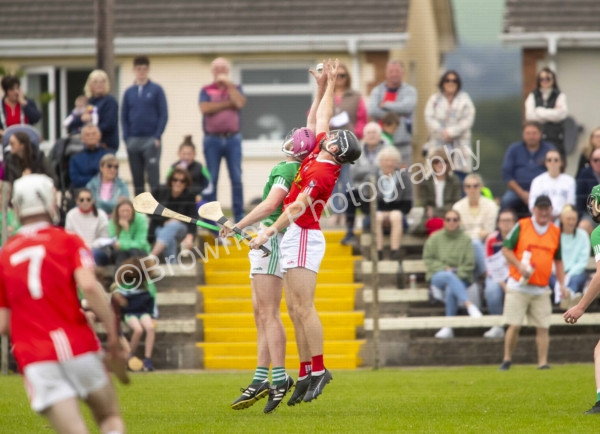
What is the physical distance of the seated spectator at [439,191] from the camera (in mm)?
14266

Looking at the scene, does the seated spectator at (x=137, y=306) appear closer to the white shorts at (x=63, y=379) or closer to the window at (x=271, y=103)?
the window at (x=271, y=103)

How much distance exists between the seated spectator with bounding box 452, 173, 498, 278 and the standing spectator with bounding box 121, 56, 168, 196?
4214 millimetres

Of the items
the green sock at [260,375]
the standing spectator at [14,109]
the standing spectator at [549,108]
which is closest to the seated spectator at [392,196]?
the standing spectator at [549,108]

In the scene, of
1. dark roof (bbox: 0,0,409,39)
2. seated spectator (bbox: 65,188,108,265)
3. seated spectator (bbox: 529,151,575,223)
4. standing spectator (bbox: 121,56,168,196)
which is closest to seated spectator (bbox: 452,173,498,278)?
seated spectator (bbox: 529,151,575,223)

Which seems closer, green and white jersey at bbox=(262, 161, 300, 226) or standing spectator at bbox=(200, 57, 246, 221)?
green and white jersey at bbox=(262, 161, 300, 226)

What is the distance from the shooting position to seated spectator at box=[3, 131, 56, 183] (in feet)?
43.5

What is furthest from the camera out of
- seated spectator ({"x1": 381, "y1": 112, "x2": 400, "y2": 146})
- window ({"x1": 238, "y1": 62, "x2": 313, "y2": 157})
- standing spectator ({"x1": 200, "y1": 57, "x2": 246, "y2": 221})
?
window ({"x1": 238, "y1": 62, "x2": 313, "y2": 157})

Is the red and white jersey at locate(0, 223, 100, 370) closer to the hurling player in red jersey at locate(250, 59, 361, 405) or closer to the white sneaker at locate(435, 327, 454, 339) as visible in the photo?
the hurling player in red jersey at locate(250, 59, 361, 405)

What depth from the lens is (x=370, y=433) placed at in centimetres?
729

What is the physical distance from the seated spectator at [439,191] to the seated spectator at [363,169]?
2.47 ft

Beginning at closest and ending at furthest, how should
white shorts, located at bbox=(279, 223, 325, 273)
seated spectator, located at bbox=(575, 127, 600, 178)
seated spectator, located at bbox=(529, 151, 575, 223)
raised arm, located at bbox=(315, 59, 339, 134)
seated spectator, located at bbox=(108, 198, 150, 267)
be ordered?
white shorts, located at bbox=(279, 223, 325, 273)
raised arm, located at bbox=(315, 59, 339, 134)
seated spectator, located at bbox=(108, 198, 150, 267)
seated spectator, located at bbox=(529, 151, 575, 223)
seated spectator, located at bbox=(575, 127, 600, 178)

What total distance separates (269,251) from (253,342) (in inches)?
204

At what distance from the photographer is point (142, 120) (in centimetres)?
1498

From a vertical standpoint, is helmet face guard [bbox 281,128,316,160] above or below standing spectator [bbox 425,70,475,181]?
below
